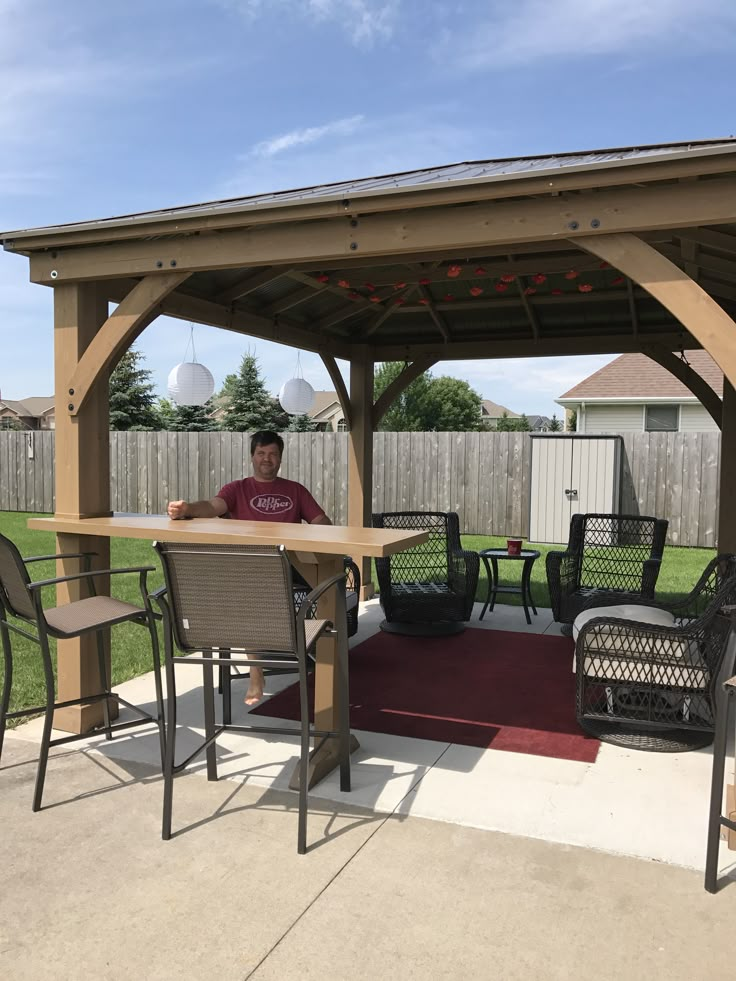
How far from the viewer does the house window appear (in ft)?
56.7

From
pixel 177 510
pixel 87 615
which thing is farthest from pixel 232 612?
pixel 177 510

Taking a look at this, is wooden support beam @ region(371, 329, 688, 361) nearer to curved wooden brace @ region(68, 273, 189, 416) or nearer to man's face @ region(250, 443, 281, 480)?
man's face @ region(250, 443, 281, 480)

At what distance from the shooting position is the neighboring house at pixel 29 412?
4516 centimetres

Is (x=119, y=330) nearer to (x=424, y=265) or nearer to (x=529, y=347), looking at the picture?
(x=424, y=265)

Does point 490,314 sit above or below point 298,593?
A: above

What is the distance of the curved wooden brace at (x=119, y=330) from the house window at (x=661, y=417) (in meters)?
15.2

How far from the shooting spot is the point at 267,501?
4.62 m

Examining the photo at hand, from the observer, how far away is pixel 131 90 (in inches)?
355

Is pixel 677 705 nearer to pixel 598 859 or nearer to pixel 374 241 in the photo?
pixel 598 859

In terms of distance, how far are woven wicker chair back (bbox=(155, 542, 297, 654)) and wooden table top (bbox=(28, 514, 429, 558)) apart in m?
0.42

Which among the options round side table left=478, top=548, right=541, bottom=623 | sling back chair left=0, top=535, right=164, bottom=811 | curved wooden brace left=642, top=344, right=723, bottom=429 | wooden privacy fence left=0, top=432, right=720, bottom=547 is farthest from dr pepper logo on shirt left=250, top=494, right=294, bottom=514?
wooden privacy fence left=0, top=432, right=720, bottom=547

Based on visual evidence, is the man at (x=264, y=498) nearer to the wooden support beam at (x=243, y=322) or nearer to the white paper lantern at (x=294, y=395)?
the wooden support beam at (x=243, y=322)

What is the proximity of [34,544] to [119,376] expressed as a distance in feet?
50.5

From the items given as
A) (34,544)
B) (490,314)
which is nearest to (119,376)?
(34,544)
